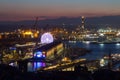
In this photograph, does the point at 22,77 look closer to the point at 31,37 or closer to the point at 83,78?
the point at 83,78

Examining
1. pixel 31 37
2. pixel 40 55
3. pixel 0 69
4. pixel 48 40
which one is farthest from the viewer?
pixel 31 37

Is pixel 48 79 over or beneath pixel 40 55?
over

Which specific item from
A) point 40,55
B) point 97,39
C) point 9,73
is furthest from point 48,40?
point 9,73

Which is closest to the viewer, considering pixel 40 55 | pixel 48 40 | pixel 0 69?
pixel 0 69

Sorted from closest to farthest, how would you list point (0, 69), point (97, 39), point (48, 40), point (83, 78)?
point (83, 78) → point (0, 69) → point (48, 40) → point (97, 39)

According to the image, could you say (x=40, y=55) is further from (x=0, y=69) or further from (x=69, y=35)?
(x=69, y=35)

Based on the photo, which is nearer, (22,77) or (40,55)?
(22,77)

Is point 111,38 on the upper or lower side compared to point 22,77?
lower

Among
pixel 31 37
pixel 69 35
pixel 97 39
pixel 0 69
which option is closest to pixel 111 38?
pixel 97 39

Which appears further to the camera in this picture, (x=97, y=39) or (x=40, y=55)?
(x=97, y=39)
